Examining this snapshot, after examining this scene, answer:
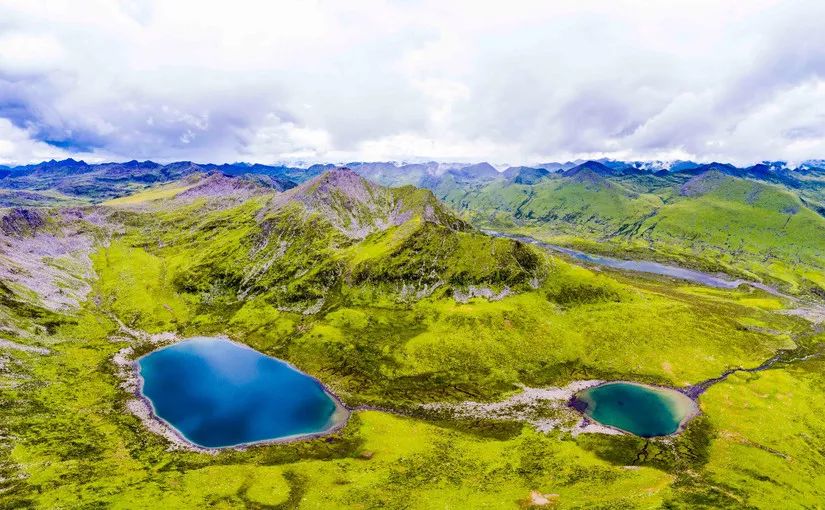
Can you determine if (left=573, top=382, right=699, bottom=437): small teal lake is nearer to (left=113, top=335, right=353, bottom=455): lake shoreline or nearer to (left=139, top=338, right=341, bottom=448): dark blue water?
(left=113, top=335, right=353, bottom=455): lake shoreline

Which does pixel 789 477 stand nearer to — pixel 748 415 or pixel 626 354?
pixel 748 415

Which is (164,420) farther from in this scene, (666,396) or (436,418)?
(666,396)

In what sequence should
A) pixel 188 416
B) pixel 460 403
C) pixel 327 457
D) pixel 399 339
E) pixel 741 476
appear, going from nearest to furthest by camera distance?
pixel 741 476 < pixel 327 457 < pixel 188 416 < pixel 460 403 < pixel 399 339

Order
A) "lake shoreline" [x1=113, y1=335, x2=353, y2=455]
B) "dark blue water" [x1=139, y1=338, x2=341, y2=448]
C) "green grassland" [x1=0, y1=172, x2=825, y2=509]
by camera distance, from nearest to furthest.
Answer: "green grassland" [x1=0, y1=172, x2=825, y2=509], "lake shoreline" [x1=113, y1=335, x2=353, y2=455], "dark blue water" [x1=139, y1=338, x2=341, y2=448]

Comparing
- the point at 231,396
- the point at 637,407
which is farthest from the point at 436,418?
the point at 231,396

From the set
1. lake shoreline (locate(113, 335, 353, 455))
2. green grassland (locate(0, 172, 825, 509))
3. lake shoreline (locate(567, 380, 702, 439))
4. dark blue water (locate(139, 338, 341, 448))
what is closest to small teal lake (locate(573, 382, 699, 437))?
lake shoreline (locate(567, 380, 702, 439))

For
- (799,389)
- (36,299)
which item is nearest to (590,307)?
(799,389)
